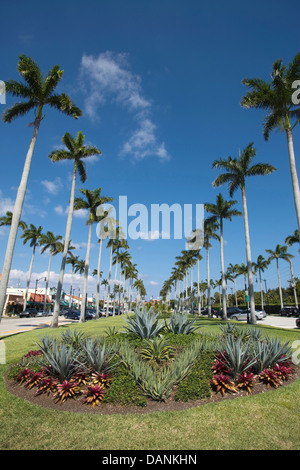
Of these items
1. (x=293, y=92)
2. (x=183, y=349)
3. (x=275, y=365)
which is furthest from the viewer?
(x=293, y=92)

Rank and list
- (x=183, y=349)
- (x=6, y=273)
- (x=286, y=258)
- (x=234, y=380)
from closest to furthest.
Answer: (x=234, y=380), (x=183, y=349), (x=6, y=273), (x=286, y=258)

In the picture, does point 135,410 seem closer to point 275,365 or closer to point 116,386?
point 116,386

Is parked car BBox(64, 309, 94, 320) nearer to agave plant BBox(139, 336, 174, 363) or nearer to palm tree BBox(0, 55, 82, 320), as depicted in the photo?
palm tree BBox(0, 55, 82, 320)

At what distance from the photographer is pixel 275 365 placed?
21.9 ft

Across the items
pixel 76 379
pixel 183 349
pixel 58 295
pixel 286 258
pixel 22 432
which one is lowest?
pixel 22 432

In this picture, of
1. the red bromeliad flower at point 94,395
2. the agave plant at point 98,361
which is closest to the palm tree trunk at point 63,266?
the agave plant at point 98,361

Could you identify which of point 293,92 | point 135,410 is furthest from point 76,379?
point 293,92

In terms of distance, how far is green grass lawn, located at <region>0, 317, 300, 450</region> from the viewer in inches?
158

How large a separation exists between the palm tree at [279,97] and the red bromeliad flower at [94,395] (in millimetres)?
14359

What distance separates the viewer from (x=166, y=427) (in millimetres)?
4516

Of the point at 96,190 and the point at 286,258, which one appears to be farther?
A: the point at 286,258

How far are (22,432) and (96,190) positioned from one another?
27236 mm

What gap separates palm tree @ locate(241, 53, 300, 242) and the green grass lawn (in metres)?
13.1

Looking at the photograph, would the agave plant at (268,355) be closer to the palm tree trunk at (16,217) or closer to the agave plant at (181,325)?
the agave plant at (181,325)
